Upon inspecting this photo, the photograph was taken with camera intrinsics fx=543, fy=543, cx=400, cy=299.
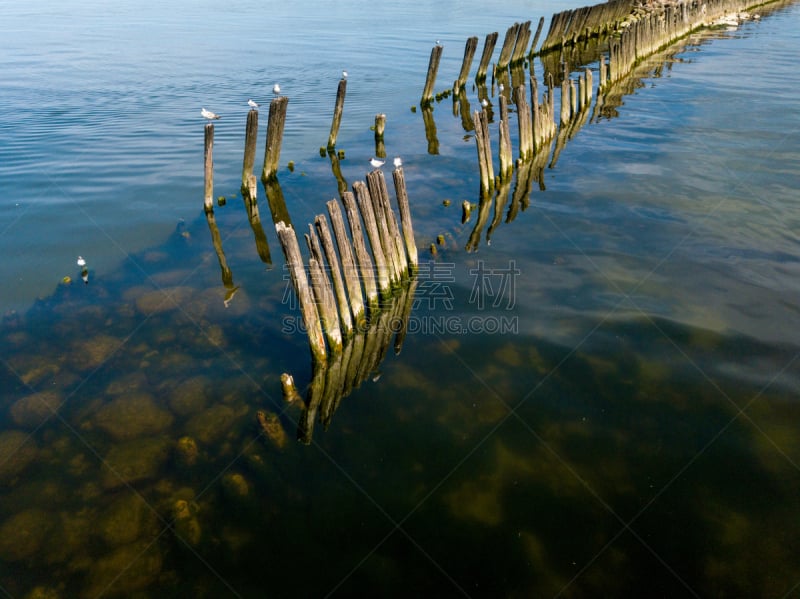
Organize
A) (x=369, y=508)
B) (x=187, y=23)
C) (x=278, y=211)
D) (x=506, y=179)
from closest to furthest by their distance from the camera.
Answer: (x=369, y=508)
(x=278, y=211)
(x=506, y=179)
(x=187, y=23)

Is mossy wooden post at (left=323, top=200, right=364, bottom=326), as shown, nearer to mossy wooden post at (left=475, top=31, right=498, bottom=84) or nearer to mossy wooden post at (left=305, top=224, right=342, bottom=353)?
mossy wooden post at (left=305, top=224, right=342, bottom=353)

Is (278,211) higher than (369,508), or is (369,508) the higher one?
(278,211)

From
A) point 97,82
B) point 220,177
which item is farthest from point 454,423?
point 97,82

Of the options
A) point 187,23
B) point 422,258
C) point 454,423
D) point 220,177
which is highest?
Answer: point 187,23

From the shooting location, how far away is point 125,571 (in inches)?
200

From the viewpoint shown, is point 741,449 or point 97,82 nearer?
point 741,449

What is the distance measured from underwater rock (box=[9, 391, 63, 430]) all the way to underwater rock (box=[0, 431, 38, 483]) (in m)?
0.18

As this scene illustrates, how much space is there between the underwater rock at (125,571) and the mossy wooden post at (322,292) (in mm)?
3101

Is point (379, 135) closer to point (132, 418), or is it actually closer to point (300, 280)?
point (300, 280)

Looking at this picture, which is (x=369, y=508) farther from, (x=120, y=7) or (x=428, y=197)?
(x=120, y=7)

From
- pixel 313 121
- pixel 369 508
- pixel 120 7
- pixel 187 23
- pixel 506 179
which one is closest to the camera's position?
pixel 369 508

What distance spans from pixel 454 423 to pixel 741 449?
10.6 feet

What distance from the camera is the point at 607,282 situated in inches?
358

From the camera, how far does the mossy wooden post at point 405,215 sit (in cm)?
830
